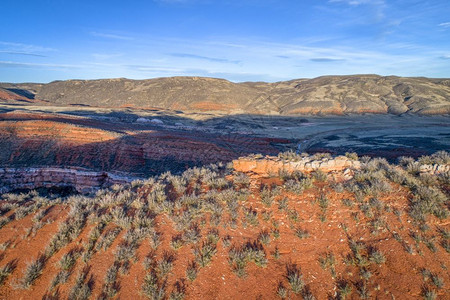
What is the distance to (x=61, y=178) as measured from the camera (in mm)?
15406

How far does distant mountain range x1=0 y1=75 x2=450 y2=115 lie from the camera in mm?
63531

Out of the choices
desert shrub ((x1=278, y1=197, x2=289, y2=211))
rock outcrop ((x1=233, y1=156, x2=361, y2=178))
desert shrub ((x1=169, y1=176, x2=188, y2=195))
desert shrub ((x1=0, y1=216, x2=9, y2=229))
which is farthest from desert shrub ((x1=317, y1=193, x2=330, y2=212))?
desert shrub ((x1=0, y1=216, x2=9, y2=229))

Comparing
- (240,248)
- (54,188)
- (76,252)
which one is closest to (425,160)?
(240,248)

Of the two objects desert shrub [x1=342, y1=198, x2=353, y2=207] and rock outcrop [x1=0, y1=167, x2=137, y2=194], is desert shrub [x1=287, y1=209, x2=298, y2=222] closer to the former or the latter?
desert shrub [x1=342, y1=198, x2=353, y2=207]

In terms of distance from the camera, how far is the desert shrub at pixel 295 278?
445 centimetres

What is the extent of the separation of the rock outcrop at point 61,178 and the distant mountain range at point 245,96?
169ft

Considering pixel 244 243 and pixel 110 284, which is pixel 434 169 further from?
pixel 110 284

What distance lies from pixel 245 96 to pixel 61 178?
67.0 m

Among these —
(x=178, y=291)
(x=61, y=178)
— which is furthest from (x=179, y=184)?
(x=61, y=178)

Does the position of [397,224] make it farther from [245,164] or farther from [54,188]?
[54,188]

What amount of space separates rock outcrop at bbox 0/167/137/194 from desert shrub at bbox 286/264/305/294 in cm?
1226

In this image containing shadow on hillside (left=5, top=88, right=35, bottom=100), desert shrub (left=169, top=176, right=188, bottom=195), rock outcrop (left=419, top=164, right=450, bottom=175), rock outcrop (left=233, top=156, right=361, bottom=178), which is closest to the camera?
rock outcrop (left=419, top=164, right=450, bottom=175)

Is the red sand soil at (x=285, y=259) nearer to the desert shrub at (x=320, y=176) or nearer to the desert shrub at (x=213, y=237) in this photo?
the desert shrub at (x=213, y=237)

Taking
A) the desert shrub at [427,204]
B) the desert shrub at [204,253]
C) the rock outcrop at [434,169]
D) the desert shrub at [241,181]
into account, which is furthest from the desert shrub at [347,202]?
the desert shrub at [204,253]
